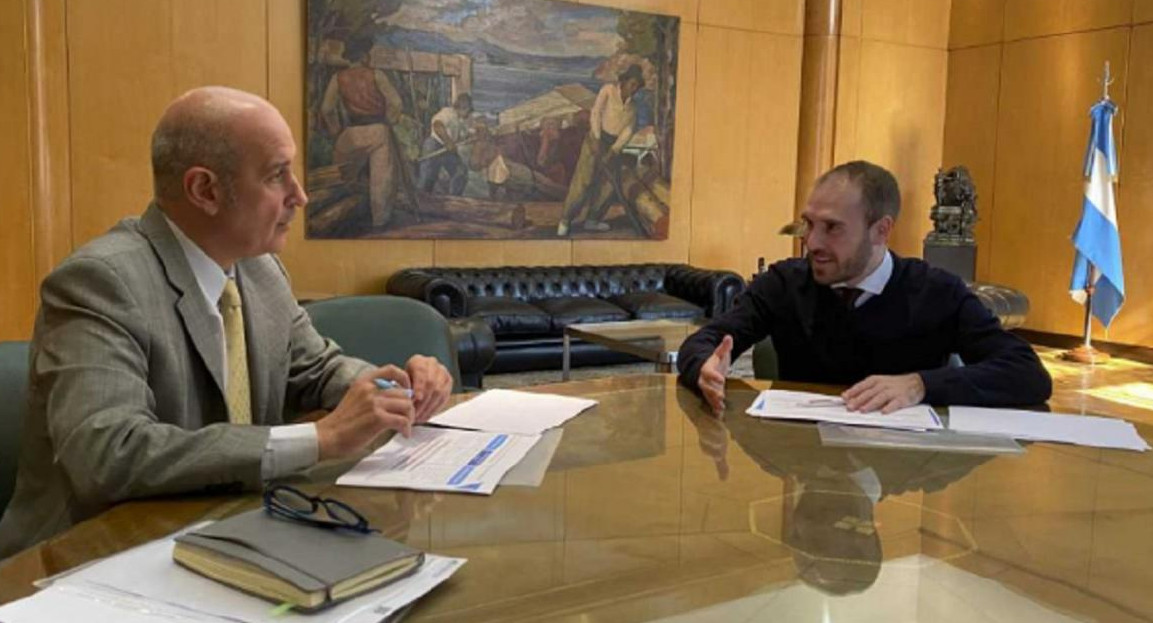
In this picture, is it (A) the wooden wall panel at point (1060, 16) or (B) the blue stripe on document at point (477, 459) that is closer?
(B) the blue stripe on document at point (477, 459)

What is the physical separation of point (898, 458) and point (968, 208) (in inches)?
308

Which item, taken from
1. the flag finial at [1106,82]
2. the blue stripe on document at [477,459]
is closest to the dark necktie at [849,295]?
the blue stripe on document at [477,459]

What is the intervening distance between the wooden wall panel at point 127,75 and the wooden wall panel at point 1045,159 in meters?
7.06

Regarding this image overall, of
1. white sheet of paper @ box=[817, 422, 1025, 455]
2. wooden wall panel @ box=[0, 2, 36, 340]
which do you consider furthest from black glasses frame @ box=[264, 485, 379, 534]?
wooden wall panel @ box=[0, 2, 36, 340]

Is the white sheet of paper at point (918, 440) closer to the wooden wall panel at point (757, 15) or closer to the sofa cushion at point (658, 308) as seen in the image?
the sofa cushion at point (658, 308)

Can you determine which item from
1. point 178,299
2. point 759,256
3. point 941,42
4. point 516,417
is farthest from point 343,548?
point 941,42

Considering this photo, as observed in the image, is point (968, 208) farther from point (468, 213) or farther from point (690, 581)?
point (690, 581)

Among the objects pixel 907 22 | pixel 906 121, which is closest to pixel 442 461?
pixel 906 121

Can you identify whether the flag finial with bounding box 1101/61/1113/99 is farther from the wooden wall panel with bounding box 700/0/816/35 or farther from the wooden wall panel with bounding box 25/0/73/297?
the wooden wall panel with bounding box 25/0/73/297

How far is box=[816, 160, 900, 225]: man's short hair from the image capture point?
263 centimetres

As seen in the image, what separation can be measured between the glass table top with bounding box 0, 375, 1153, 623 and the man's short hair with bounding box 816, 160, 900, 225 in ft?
3.06

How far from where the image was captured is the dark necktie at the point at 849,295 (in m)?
2.62

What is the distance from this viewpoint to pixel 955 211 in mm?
8875

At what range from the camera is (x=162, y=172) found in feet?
5.69
